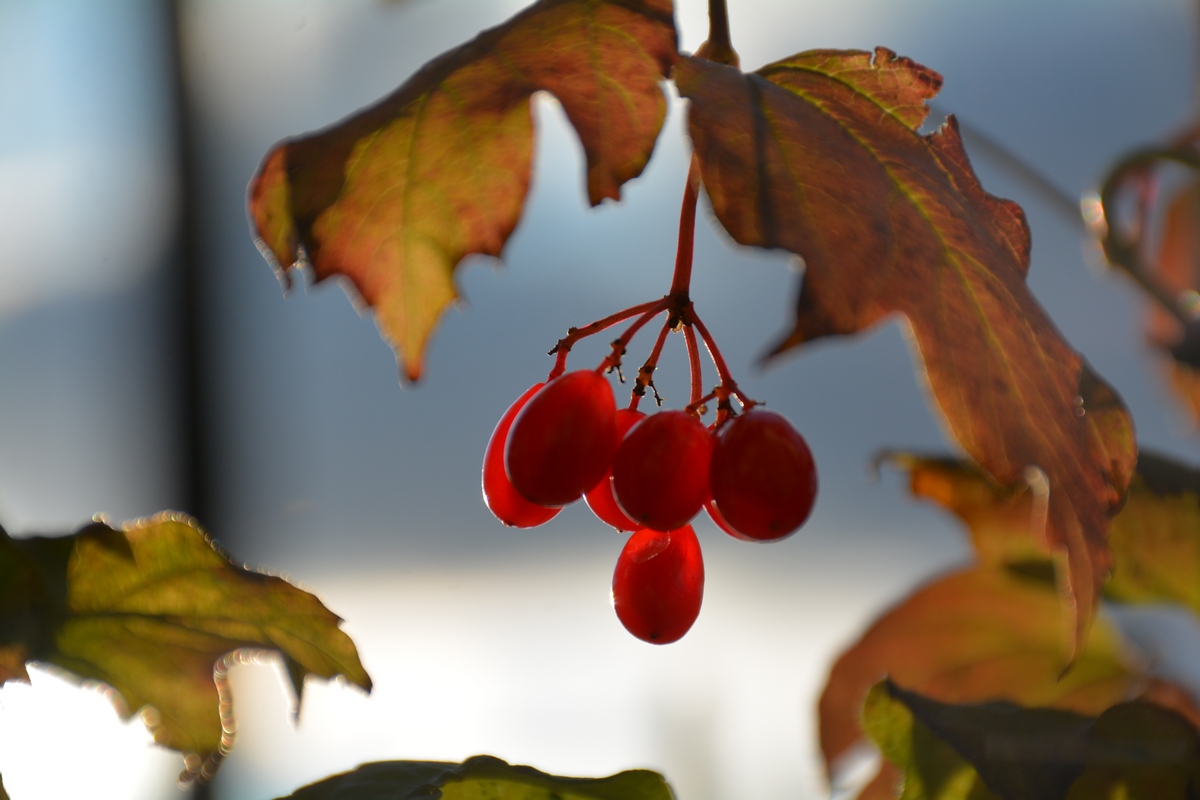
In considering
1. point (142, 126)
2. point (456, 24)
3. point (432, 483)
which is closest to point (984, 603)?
point (432, 483)

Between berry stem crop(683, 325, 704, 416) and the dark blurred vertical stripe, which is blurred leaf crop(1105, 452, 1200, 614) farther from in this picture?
the dark blurred vertical stripe

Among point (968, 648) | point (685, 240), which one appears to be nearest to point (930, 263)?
point (685, 240)

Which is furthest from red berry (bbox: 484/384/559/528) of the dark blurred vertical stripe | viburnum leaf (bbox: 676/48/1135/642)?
the dark blurred vertical stripe

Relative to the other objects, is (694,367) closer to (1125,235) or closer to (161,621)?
(161,621)

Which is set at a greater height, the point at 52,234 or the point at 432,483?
the point at 52,234

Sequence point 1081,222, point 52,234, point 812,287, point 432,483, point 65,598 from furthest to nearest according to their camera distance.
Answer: point 432,483 → point 52,234 → point 1081,222 → point 65,598 → point 812,287

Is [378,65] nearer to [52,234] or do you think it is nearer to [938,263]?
[52,234]

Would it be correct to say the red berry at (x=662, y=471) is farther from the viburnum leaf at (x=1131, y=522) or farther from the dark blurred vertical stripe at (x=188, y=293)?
the dark blurred vertical stripe at (x=188, y=293)
